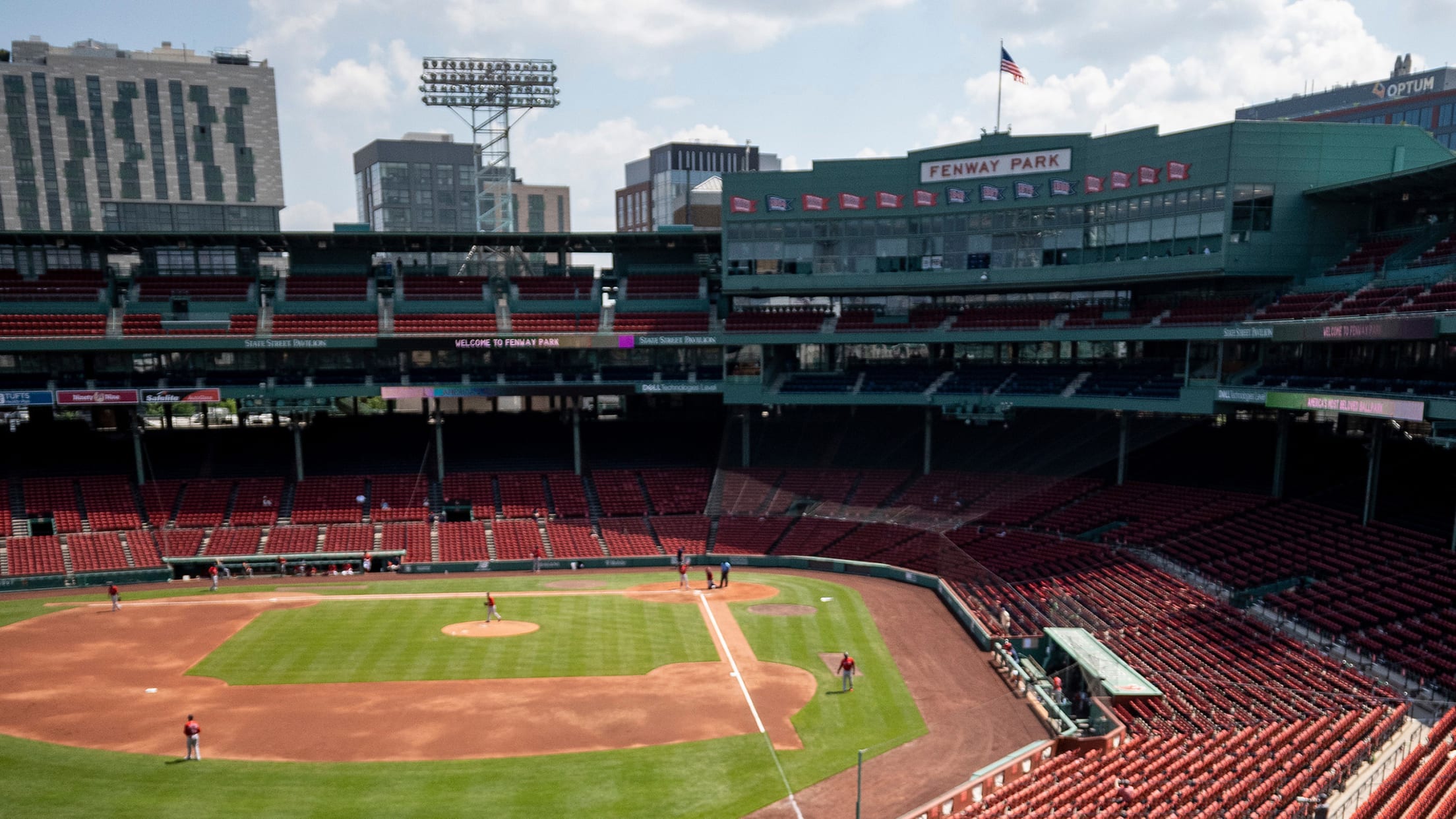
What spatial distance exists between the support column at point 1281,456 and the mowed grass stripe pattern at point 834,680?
788 inches

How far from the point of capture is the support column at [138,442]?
50.8 m

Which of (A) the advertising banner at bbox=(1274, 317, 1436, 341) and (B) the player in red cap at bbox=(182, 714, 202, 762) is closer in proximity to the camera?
(B) the player in red cap at bbox=(182, 714, 202, 762)

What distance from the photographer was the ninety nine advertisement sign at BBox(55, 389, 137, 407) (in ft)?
162

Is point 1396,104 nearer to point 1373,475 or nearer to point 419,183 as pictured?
point 1373,475

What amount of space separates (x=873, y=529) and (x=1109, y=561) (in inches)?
515

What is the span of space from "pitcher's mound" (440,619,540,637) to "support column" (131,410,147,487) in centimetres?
2784

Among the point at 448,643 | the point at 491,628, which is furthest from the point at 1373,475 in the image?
the point at 448,643

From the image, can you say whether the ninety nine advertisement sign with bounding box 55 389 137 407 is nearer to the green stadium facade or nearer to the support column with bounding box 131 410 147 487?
the green stadium facade

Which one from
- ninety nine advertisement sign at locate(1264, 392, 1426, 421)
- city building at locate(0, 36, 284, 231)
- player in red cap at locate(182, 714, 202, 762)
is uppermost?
city building at locate(0, 36, 284, 231)

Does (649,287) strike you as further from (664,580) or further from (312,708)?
(312,708)

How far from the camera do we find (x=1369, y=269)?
40.9 meters

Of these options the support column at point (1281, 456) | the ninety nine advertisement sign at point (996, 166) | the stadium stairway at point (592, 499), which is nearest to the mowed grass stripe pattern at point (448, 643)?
the stadium stairway at point (592, 499)

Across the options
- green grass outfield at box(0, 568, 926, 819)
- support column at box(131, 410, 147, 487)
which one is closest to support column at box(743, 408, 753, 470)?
green grass outfield at box(0, 568, 926, 819)

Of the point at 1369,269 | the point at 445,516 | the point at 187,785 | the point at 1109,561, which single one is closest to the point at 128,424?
the point at 445,516
